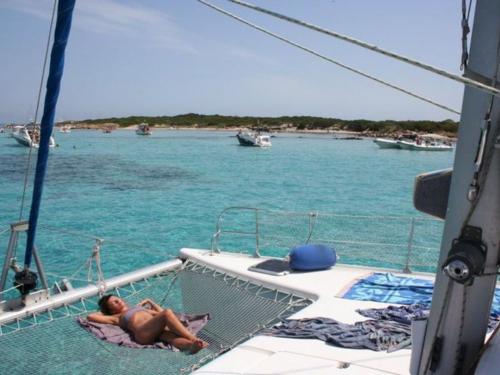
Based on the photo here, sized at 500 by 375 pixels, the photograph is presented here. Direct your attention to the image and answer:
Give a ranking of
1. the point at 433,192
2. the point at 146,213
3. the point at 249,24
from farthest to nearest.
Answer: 1. the point at 146,213
2. the point at 249,24
3. the point at 433,192

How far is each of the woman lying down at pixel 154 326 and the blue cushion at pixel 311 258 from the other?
1923mm

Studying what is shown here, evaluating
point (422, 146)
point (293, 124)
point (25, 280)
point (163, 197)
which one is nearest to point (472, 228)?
point (25, 280)

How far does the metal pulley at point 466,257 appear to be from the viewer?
2.21 metres

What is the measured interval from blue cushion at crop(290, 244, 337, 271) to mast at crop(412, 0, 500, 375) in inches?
175

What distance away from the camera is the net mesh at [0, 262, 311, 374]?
5.46 meters

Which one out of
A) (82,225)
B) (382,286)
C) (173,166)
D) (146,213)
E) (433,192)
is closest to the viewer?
(433,192)

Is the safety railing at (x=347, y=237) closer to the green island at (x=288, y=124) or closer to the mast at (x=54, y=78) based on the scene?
the mast at (x=54, y=78)

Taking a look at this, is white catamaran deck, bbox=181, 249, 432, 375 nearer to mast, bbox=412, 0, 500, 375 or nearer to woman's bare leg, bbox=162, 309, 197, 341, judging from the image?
woman's bare leg, bbox=162, 309, 197, 341

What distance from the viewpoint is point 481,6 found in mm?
2312

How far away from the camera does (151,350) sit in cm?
568

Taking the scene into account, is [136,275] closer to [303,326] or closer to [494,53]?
[303,326]

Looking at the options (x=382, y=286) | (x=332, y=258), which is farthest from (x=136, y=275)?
(x=382, y=286)

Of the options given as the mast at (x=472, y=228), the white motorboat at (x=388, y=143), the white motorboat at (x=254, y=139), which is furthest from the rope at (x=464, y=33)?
the white motorboat at (x=388, y=143)

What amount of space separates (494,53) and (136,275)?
20.1 feet
